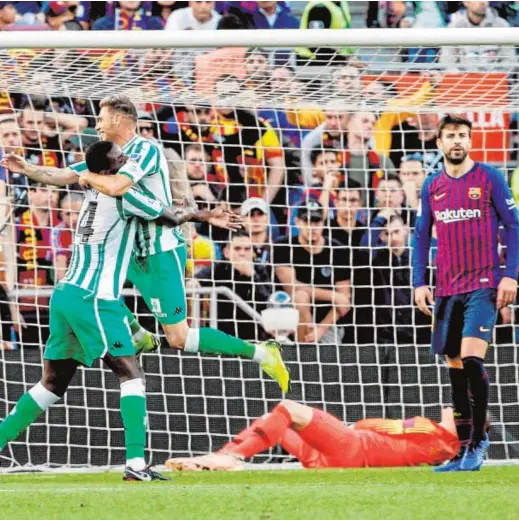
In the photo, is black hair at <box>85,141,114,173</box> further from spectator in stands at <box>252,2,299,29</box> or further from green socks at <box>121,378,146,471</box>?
spectator in stands at <box>252,2,299,29</box>

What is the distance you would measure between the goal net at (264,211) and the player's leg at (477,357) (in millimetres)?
1393

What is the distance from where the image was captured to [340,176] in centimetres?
1023

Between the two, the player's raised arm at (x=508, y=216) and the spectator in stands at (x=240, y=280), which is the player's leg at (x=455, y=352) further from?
the spectator in stands at (x=240, y=280)

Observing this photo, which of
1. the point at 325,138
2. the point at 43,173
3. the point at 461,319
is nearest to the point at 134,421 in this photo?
the point at 43,173

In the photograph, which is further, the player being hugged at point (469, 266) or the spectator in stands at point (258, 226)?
the spectator in stands at point (258, 226)

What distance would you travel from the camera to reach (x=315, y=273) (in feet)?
31.9

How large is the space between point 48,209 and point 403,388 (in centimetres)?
286

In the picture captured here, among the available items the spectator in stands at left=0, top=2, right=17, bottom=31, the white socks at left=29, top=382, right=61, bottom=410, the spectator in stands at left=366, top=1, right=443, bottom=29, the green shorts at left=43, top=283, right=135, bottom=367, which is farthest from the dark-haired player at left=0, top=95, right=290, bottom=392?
the spectator in stands at left=366, top=1, right=443, bottom=29

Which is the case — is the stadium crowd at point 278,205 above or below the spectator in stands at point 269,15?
below

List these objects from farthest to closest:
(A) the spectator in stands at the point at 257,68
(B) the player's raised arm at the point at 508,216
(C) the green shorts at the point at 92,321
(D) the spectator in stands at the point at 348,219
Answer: (D) the spectator in stands at the point at 348,219, (A) the spectator in stands at the point at 257,68, (B) the player's raised arm at the point at 508,216, (C) the green shorts at the point at 92,321

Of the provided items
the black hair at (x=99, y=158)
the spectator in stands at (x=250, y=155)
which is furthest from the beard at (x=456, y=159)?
the spectator in stands at (x=250, y=155)

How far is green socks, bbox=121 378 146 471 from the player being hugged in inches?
66.2

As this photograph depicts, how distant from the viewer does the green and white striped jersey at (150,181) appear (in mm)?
6305

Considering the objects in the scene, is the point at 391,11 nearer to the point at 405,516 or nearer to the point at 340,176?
the point at 340,176
